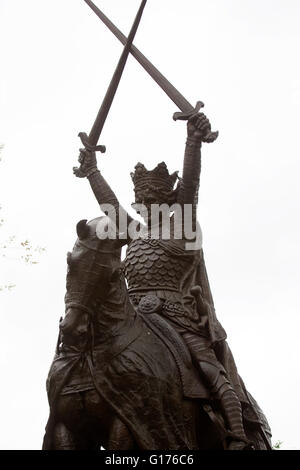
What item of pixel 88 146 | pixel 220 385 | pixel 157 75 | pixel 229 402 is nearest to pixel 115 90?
pixel 157 75

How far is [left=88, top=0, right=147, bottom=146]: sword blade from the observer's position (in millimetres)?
8469

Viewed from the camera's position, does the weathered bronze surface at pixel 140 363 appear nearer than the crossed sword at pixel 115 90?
Yes

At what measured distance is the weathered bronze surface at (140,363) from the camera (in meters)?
6.13

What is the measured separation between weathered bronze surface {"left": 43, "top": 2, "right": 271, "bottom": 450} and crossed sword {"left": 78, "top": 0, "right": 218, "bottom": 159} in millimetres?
1129

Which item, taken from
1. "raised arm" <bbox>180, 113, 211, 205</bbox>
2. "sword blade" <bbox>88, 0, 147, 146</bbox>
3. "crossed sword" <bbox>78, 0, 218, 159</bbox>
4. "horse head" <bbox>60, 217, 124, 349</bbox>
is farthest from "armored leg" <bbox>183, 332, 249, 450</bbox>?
"sword blade" <bbox>88, 0, 147, 146</bbox>

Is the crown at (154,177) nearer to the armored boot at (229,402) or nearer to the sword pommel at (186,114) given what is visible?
the sword pommel at (186,114)

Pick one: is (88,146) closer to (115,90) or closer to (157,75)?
(115,90)

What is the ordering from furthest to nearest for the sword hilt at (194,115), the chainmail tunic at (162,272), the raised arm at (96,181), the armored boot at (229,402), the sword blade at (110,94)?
the sword blade at (110,94) → the raised arm at (96,181) → the sword hilt at (194,115) → the chainmail tunic at (162,272) → the armored boot at (229,402)

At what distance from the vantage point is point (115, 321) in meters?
6.47

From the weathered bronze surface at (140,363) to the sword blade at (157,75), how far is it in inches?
55.0

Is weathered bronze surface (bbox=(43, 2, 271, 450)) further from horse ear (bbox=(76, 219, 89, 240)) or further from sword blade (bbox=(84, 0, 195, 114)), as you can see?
sword blade (bbox=(84, 0, 195, 114))

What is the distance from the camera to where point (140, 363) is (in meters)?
6.41

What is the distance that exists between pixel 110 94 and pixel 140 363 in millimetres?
3487

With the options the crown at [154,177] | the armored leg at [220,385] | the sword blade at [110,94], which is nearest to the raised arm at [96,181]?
the sword blade at [110,94]
